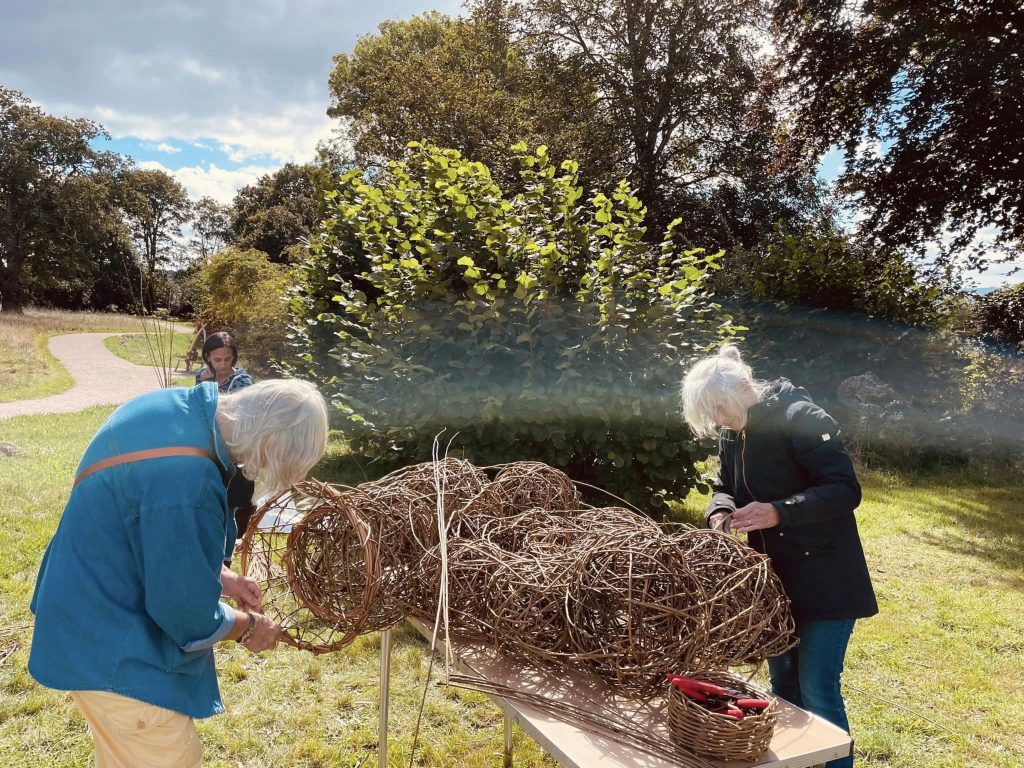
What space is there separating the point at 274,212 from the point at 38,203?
12325 millimetres

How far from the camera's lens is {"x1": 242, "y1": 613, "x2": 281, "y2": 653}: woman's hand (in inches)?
82.5

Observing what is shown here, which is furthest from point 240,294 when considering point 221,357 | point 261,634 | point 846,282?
point 261,634

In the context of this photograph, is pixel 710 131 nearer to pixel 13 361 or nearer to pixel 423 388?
pixel 423 388

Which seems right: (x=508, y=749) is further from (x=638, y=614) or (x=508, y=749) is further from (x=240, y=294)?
(x=240, y=294)

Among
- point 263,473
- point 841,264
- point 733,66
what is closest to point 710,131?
point 733,66

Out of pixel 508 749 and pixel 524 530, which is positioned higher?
pixel 524 530

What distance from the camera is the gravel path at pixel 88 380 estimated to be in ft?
48.4

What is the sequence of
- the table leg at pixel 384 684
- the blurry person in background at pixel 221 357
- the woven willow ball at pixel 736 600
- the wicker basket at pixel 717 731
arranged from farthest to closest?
the blurry person in background at pixel 221 357, the table leg at pixel 384 684, the woven willow ball at pixel 736 600, the wicker basket at pixel 717 731

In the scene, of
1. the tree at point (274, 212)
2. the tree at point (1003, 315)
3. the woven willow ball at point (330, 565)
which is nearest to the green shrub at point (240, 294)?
the tree at point (274, 212)

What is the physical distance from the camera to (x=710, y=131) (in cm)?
1936

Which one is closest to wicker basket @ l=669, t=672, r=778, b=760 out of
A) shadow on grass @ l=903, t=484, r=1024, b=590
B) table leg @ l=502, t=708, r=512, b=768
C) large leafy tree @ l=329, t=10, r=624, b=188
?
table leg @ l=502, t=708, r=512, b=768

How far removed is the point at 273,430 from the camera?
74.2 inches

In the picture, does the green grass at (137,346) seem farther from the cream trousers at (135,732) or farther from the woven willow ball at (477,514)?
the cream trousers at (135,732)

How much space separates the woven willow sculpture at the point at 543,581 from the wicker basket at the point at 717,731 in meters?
0.18
